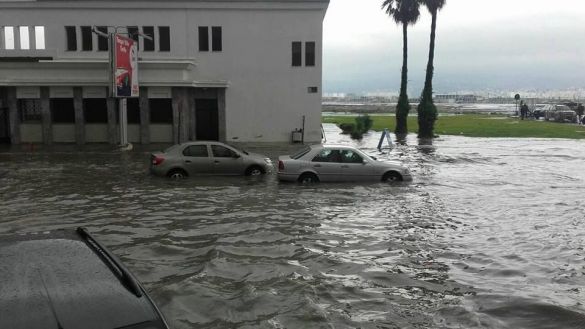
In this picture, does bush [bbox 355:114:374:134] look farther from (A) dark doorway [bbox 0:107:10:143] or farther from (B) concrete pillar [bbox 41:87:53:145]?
(A) dark doorway [bbox 0:107:10:143]

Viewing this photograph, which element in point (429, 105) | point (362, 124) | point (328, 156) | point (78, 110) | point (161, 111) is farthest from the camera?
point (362, 124)

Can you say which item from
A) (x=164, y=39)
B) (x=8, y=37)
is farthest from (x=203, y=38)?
(x=8, y=37)

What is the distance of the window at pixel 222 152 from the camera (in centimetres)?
1860

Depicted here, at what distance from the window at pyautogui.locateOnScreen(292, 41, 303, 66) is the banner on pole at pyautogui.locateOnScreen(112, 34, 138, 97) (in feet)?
35.8

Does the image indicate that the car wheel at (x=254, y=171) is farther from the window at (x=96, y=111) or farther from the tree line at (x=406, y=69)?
the tree line at (x=406, y=69)

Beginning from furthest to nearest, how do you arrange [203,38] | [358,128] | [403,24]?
1. [403,24]
2. [358,128]
3. [203,38]

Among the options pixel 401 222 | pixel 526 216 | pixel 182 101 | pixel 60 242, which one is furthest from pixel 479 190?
pixel 182 101

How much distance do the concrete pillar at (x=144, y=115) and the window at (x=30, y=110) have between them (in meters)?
6.18

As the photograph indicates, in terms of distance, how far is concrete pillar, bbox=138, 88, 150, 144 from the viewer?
3297cm

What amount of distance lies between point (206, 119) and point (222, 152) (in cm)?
1675

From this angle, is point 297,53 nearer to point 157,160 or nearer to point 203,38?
point 203,38

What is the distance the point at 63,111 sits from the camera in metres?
33.0

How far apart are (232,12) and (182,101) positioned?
729cm

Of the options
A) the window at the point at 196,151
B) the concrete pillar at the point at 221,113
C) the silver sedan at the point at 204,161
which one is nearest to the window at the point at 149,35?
the concrete pillar at the point at 221,113
